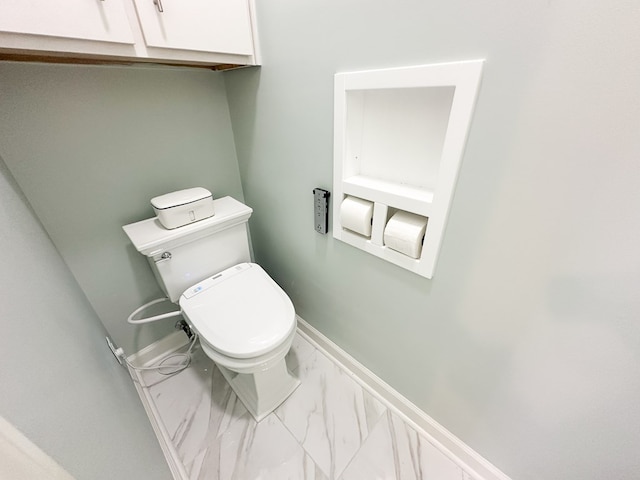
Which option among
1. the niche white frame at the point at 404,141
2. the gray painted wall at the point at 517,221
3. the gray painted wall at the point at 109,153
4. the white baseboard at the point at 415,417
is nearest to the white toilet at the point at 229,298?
the gray painted wall at the point at 109,153

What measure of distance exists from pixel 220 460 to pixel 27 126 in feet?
4.51

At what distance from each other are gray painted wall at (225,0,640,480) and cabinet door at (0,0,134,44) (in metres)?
0.44

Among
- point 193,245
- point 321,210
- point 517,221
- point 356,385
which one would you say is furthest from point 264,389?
point 517,221

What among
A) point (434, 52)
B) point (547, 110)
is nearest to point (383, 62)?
point (434, 52)

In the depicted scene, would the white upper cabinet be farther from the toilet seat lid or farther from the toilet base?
the toilet base

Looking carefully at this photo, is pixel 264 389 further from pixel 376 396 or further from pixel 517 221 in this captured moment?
pixel 517 221

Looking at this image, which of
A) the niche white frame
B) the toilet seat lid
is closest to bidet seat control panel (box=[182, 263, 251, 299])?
the toilet seat lid

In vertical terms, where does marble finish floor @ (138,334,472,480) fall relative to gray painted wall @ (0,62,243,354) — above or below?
below

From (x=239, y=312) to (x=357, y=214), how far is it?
2.05ft

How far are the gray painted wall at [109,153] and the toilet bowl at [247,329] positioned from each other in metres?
0.39

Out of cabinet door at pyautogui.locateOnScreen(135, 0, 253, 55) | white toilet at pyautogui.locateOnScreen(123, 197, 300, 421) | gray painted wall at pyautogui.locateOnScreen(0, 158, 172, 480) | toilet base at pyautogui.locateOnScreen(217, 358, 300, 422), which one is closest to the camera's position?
gray painted wall at pyautogui.locateOnScreen(0, 158, 172, 480)

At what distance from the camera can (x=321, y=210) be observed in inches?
38.9

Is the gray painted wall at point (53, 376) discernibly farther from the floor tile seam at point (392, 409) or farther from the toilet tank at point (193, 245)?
the floor tile seam at point (392, 409)

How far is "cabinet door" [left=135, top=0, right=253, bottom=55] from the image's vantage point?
0.72 meters
